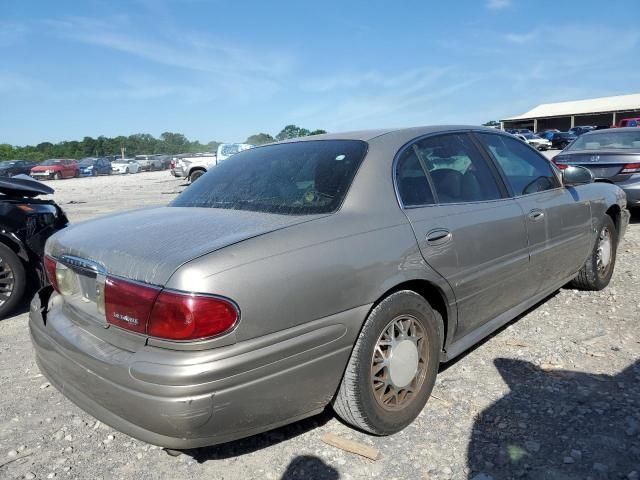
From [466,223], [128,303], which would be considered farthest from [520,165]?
[128,303]

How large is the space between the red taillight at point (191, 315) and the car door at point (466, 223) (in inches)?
44.1

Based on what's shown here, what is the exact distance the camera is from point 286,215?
2375 mm

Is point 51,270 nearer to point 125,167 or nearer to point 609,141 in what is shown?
point 609,141

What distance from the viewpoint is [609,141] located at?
8.42m

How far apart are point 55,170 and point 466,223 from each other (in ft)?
121

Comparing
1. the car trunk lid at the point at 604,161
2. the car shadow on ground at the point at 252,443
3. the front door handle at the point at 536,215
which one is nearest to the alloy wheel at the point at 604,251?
the front door handle at the point at 536,215

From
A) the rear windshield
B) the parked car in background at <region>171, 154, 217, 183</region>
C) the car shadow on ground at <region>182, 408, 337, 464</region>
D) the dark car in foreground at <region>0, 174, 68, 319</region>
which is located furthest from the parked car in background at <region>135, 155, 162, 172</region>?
the car shadow on ground at <region>182, 408, 337, 464</region>

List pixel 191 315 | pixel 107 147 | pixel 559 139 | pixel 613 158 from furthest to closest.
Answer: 1. pixel 107 147
2. pixel 559 139
3. pixel 613 158
4. pixel 191 315

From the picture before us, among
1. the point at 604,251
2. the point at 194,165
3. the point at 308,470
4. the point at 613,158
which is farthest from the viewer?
the point at 194,165

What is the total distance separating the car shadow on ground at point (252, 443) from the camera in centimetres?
244

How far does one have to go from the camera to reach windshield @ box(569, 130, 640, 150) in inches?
319

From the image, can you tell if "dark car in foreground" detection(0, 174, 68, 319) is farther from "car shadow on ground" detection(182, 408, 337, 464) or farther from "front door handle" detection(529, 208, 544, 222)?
"front door handle" detection(529, 208, 544, 222)

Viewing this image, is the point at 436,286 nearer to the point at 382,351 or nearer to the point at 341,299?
the point at 382,351

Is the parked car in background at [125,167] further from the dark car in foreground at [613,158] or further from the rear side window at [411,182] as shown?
the rear side window at [411,182]
